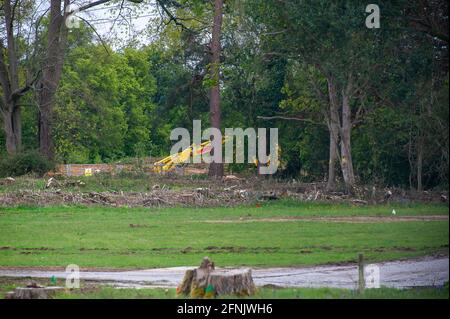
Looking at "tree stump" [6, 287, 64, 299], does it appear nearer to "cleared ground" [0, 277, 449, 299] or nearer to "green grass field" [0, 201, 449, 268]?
"cleared ground" [0, 277, 449, 299]

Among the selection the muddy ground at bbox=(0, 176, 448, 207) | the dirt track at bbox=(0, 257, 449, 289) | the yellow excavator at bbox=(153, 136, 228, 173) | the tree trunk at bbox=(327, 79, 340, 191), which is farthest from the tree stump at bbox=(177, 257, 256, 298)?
the yellow excavator at bbox=(153, 136, 228, 173)

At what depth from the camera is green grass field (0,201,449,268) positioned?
72.7 feet

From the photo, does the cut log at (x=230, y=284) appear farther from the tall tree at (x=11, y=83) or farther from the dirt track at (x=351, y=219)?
the tall tree at (x=11, y=83)

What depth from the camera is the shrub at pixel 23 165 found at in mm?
47438

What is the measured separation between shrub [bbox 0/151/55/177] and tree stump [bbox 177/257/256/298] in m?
33.3

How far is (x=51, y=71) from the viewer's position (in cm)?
5212

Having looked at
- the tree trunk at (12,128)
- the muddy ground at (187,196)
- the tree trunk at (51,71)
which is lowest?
the muddy ground at (187,196)

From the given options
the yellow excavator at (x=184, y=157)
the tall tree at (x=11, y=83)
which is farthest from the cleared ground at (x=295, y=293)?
the yellow excavator at (x=184, y=157)

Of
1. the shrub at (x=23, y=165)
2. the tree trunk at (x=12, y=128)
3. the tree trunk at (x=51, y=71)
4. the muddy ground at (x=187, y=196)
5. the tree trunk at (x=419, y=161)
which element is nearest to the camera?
the muddy ground at (x=187, y=196)

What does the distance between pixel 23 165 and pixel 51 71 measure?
687cm

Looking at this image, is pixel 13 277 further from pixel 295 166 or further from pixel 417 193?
pixel 295 166

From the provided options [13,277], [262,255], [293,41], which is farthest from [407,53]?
[293,41]

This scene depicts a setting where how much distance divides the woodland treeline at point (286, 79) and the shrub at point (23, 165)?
2.62 metres

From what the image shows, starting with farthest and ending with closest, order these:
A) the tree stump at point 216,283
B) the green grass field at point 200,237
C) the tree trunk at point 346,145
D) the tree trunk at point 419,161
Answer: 1. the tree trunk at point 346,145
2. the tree trunk at point 419,161
3. the green grass field at point 200,237
4. the tree stump at point 216,283
